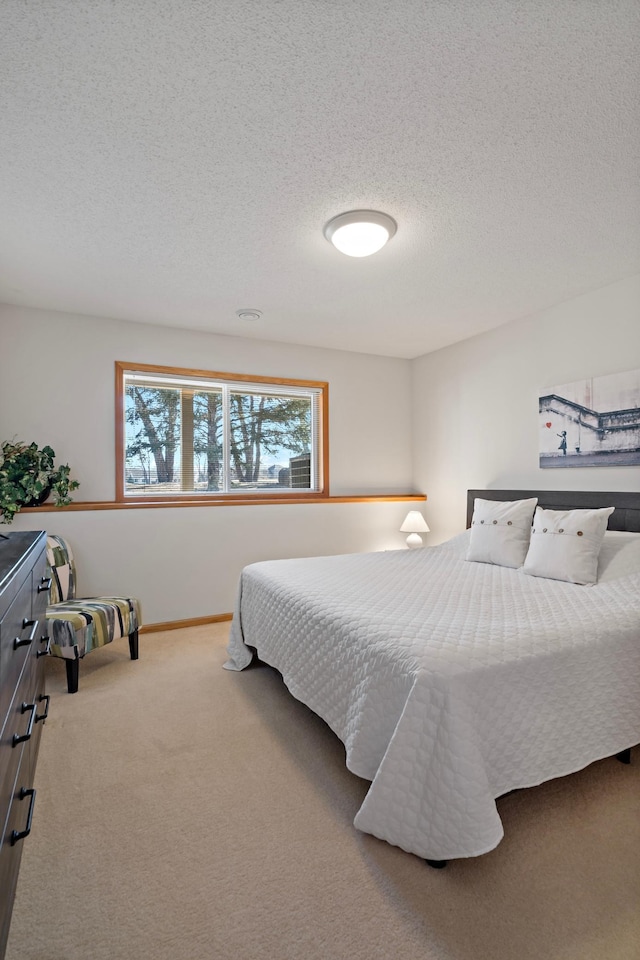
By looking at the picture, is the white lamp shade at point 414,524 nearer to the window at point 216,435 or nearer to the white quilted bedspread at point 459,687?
the window at point 216,435

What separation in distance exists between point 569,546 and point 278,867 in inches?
83.4

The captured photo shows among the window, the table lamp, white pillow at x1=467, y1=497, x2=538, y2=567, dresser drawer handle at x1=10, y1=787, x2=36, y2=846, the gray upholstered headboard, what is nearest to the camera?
dresser drawer handle at x1=10, y1=787, x2=36, y2=846

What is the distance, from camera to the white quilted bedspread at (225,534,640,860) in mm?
Result: 1438

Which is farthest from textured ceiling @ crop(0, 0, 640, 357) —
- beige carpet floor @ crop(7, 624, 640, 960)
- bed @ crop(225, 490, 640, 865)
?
beige carpet floor @ crop(7, 624, 640, 960)

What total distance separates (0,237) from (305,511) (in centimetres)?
287

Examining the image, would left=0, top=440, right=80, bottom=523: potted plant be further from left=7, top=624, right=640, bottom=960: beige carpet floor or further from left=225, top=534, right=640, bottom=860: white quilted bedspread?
left=225, top=534, right=640, bottom=860: white quilted bedspread

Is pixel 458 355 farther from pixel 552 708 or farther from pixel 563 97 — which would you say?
pixel 552 708

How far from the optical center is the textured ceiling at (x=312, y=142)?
4.55ft

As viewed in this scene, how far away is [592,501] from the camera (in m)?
3.23

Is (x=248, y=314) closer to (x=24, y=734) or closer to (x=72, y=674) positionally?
(x=72, y=674)

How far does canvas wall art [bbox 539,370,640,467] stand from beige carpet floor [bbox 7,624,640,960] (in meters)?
1.81

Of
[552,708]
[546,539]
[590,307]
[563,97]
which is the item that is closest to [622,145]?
[563,97]

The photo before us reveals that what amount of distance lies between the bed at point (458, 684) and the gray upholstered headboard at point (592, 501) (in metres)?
0.45

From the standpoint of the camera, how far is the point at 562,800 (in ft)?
5.83
